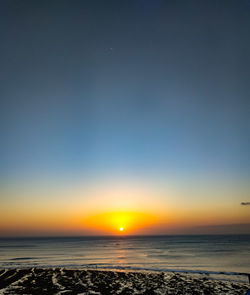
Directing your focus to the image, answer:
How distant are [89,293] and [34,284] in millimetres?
7400

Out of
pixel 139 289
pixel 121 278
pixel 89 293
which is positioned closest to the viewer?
pixel 89 293

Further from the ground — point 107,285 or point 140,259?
point 107,285

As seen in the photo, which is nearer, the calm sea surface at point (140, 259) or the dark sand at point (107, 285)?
the dark sand at point (107, 285)

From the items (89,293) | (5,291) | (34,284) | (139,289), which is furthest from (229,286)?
(5,291)

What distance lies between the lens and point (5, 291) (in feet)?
79.4

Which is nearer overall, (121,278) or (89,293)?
(89,293)

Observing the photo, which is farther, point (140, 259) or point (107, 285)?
point (140, 259)

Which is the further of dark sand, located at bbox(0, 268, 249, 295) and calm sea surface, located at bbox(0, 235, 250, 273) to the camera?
calm sea surface, located at bbox(0, 235, 250, 273)

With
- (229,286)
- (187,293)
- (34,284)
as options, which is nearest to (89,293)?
(34,284)

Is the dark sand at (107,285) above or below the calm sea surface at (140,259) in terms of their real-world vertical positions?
above

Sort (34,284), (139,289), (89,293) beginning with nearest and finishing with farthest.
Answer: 1. (89,293)
2. (139,289)
3. (34,284)

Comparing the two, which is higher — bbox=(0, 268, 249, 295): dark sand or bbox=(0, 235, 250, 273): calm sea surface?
bbox=(0, 268, 249, 295): dark sand

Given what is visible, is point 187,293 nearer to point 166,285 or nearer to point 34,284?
point 166,285

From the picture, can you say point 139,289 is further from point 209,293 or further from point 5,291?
point 5,291
